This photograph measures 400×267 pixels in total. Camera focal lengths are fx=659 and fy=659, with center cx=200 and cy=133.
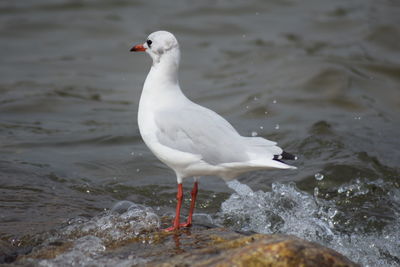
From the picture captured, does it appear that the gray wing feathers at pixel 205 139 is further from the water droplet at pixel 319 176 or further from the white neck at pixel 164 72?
the water droplet at pixel 319 176

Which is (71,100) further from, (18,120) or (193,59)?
(193,59)

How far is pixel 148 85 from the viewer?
16.0ft

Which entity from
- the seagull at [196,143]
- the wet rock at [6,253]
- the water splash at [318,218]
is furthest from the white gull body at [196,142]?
the wet rock at [6,253]

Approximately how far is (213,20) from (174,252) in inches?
357

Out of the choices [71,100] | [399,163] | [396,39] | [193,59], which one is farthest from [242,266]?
[396,39]

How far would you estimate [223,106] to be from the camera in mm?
9391

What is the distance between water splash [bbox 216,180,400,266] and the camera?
16.6ft

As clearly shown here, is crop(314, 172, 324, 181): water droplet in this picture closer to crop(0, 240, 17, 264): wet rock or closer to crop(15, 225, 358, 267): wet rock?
crop(15, 225, 358, 267): wet rock

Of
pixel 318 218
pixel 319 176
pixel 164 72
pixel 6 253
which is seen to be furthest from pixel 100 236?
pixel 319 176

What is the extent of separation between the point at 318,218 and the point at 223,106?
3861mm

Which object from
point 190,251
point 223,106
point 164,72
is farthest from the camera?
point 223,106

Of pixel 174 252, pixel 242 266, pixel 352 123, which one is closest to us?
pixel 242 266

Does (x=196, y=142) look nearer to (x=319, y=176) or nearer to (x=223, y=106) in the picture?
(x=319, y=176)

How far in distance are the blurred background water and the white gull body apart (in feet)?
3.38
